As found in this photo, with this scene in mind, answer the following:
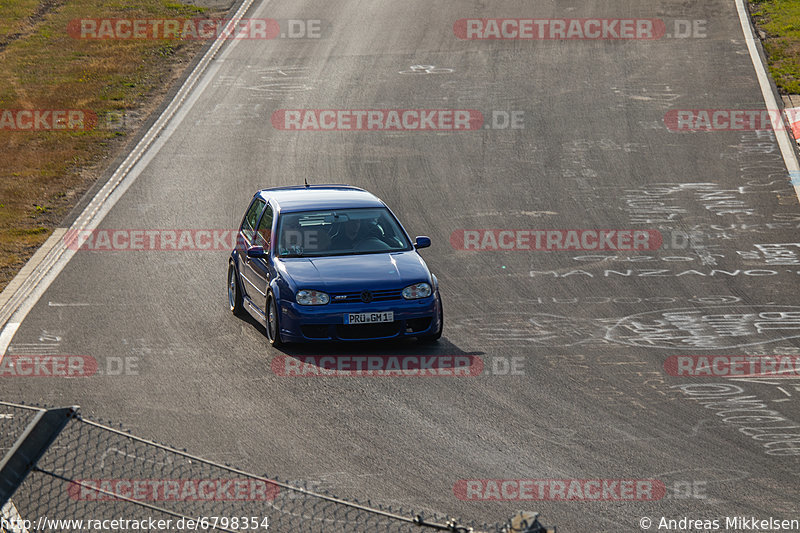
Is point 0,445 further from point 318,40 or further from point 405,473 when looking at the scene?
point 318,40

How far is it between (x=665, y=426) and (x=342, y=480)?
3.19 metres

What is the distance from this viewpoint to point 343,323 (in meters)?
11.9

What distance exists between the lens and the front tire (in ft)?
40.1

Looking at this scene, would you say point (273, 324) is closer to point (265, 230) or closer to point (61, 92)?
point (265, 230)

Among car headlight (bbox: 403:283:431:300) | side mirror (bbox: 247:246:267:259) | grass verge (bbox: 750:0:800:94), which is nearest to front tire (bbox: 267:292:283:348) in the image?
side mirror (bbox: 247:246:267:259)

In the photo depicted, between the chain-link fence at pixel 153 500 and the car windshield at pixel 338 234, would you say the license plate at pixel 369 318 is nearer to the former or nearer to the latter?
the car windshield at pixel 338 234

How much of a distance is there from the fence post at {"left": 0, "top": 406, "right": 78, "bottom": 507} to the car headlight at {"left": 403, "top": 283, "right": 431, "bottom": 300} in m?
6.70

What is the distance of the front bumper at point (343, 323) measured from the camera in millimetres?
11914

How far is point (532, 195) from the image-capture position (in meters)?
19.8

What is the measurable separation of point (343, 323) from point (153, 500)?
5.19 m

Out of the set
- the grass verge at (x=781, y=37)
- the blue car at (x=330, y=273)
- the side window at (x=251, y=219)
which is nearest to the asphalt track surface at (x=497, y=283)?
the blue car at (x=330, y=273)

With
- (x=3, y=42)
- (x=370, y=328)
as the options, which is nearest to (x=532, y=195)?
(x=370, y=328)

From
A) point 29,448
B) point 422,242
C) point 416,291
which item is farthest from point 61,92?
point 29,448

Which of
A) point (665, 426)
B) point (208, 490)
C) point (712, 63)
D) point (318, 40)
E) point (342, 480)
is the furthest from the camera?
point (318, 40)
